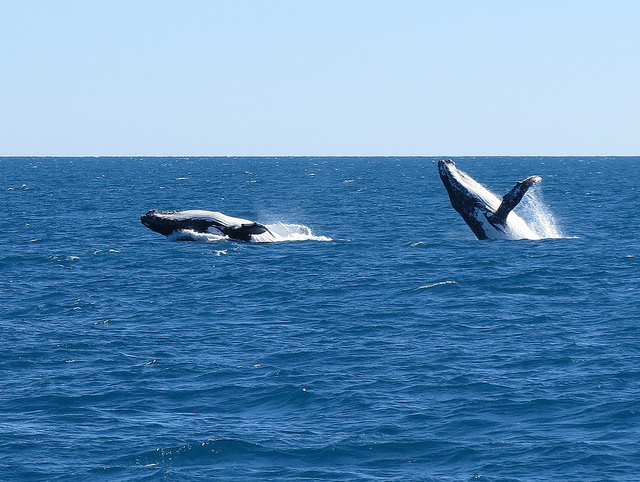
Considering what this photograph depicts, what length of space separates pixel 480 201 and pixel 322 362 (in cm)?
1837

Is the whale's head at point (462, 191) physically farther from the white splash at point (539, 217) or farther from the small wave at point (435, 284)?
the white splash at point (539, 217)

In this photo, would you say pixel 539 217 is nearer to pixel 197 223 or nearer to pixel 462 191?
pixel 462 191

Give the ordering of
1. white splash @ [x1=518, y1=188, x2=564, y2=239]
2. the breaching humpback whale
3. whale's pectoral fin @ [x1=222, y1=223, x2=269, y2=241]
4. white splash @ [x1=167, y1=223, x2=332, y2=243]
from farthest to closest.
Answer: white splash @ [x1=518, y1=188, x2=564, y2=239] < white splash @ [x1=167, y1=223, x2=332, y2=243] < whale's pectoral fin @ [x1=222, y1=223, x2=269, y2=241] < the breaching humpback whale

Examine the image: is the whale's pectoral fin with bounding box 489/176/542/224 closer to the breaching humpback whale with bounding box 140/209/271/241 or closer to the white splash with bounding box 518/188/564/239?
the white splash with bounding box 518/188/564/239

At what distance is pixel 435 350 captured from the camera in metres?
24.6

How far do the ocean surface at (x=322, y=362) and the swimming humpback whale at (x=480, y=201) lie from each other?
1501 mm

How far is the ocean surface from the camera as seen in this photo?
17.2 meters

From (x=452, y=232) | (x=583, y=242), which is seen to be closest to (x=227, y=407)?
(x=583, y=242)

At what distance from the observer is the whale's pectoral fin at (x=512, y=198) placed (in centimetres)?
3697

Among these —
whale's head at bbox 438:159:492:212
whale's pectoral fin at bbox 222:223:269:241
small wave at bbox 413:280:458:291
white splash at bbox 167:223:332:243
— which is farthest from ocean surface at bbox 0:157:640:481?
whale's head at bbox 438:159:492:212

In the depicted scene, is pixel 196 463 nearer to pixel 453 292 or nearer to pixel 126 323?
pixel 126 323

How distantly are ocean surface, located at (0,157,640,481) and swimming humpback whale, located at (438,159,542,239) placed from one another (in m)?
1.50

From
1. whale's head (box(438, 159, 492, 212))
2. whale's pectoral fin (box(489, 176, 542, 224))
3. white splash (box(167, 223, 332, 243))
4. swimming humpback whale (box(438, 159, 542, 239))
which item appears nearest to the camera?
whale's pectoral fin (box(489, 176, 542, 224))

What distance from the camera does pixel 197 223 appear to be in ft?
150
